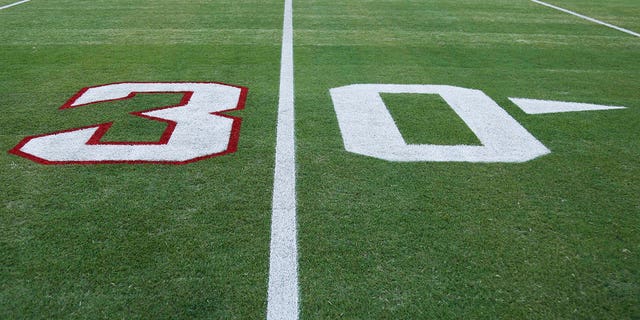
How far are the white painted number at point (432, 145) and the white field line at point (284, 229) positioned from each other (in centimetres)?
48

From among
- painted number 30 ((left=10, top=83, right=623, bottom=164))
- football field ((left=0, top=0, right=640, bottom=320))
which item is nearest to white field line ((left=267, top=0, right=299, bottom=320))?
football field ((left=0, top=0, right=640, bottom=320))

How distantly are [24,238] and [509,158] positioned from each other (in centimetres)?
328

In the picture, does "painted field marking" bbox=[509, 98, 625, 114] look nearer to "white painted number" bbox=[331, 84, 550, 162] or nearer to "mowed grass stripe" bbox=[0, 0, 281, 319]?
"white painted number" bbox=[331, 84, 550, 162]

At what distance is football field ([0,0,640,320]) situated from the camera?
252cm

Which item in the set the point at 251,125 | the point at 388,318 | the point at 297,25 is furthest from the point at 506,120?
the point at 297,25

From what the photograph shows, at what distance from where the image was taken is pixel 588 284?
8.56 feet

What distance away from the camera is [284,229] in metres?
3.02

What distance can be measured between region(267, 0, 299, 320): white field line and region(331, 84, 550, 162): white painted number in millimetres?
478

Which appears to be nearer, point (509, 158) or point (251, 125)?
point (509, 158)

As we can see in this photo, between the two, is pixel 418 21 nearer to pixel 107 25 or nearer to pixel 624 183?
pixel 107 25

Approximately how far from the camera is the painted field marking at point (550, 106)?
5012 mm

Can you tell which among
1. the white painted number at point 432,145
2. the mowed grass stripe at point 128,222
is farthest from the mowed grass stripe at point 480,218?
the mowed grass stripe at point 128,222

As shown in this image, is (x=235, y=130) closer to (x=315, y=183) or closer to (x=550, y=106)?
(x=315, y=183)

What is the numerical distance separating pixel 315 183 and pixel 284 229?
0.59 metres
